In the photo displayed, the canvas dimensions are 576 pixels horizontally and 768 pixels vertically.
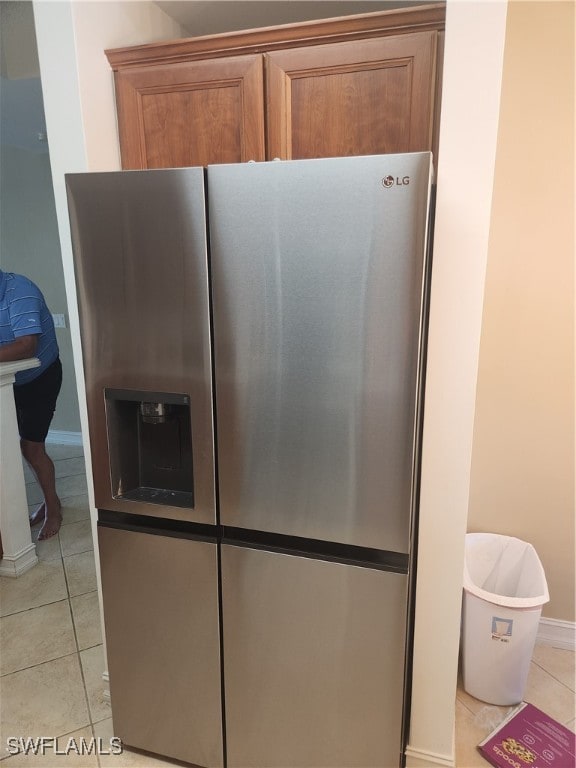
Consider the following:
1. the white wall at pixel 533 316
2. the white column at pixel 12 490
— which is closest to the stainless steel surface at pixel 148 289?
the white wall at pixel 533 316

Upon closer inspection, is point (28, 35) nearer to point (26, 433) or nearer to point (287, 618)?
point (26, 433)

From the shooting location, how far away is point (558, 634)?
6.86ft

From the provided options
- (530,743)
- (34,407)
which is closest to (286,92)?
(530,743)

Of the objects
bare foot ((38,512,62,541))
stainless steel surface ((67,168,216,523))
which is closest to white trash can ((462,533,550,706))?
stainless steel surface ((67,168,216,523))

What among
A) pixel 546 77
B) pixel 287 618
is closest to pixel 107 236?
pixel 287 618

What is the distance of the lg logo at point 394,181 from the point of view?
108cm

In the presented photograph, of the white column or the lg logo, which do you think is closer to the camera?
the lg logo

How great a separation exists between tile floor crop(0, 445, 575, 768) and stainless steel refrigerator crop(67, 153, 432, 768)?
16.5 inches

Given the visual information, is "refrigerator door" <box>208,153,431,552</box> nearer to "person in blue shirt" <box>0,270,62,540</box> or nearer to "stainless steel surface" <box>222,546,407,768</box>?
"stainless steel surface" <box>222,546,407,768</box>

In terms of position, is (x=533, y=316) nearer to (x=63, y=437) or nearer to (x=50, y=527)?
(x=50, y=527)

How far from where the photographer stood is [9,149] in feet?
13.6

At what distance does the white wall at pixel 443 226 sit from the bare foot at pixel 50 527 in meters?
1.73

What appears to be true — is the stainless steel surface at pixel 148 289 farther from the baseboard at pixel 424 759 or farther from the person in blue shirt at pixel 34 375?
the person in blue shirt at pixel 34 375

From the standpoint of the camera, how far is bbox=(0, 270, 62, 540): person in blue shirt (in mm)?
2723
